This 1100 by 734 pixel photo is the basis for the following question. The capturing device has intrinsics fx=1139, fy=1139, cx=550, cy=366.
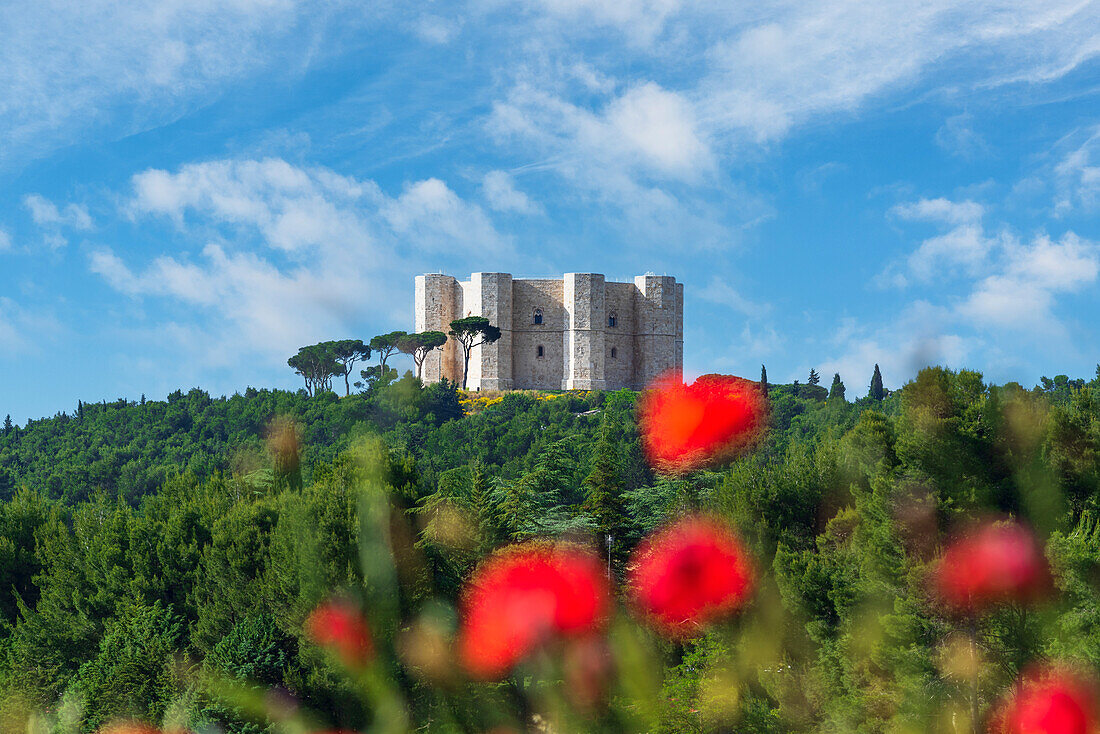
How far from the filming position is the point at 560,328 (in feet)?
200

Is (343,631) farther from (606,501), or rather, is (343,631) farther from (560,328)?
(560,328)

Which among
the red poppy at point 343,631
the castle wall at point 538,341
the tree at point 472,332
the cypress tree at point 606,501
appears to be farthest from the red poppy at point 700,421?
the red poppy at point 343,631

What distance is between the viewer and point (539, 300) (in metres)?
61.4

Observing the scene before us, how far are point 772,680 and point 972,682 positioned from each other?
4.35 metres

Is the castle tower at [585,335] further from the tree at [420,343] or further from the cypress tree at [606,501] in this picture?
the cypress tree at [606,501]

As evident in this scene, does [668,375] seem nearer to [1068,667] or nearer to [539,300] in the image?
[539,300]

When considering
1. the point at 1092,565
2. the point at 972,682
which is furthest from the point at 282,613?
the point at 1092,565

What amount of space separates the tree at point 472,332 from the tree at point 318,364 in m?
9.99

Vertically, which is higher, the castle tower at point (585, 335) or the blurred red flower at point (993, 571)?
the castle tower at point (585, 335)

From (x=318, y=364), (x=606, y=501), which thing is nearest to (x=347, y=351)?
(x=318, y=364)

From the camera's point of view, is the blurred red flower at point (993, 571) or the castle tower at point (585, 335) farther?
the castle tower at point (585, 335)

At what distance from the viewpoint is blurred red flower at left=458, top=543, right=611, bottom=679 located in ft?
78.0

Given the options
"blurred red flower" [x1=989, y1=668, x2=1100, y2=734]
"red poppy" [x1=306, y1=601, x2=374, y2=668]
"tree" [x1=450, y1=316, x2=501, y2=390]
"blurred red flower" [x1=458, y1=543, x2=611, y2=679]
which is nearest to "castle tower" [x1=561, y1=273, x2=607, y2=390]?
"tree" [x1=450, y1=316, x2=501, y2=390]

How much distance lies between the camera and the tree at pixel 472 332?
192ft
